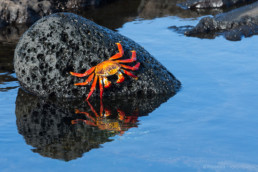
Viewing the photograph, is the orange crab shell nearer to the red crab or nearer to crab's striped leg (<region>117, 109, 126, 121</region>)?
the red crab

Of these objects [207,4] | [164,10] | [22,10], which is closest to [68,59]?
[22,10]

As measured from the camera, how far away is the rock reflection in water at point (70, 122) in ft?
21.8

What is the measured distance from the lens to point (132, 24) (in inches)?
492

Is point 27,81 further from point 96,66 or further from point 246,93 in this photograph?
point 246,93

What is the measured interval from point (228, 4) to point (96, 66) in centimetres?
717

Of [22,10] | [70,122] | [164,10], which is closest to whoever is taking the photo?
[70,122]

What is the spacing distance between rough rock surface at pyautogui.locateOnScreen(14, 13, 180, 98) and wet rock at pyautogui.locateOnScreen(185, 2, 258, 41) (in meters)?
3.51

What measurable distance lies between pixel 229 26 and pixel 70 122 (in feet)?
19.2

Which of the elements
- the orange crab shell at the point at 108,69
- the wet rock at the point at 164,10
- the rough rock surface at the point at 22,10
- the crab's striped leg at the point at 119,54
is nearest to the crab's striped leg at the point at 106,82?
the orange crab shell at the point at 108,69

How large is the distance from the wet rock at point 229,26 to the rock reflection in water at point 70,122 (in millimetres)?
3776

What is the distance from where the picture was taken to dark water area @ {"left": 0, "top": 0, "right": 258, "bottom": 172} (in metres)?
6.21

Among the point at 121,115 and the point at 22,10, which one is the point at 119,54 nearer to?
the point at 121,115

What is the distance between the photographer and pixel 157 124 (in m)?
7.21

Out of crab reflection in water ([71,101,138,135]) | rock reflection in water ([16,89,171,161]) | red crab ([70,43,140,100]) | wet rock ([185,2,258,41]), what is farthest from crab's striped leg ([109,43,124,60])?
wet rock ([185,2,258,41])
